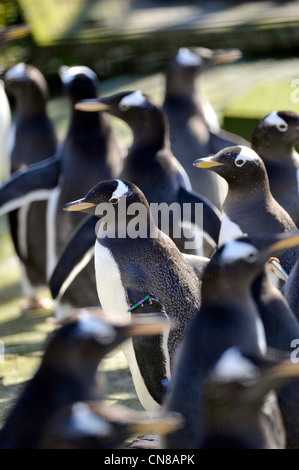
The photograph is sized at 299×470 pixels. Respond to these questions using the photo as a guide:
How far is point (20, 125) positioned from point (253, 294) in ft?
8.25

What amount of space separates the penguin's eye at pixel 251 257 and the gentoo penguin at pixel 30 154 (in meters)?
2.13

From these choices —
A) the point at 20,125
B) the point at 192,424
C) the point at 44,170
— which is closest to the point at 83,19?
the point at 20,125

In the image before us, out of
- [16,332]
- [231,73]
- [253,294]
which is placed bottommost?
[231,73]

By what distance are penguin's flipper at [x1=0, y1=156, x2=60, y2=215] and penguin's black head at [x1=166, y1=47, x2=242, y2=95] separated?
107 cm

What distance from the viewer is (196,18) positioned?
30.0 feet

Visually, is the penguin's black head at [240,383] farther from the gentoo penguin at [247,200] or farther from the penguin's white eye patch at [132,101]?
the penguin's white eye patch at [132,101]

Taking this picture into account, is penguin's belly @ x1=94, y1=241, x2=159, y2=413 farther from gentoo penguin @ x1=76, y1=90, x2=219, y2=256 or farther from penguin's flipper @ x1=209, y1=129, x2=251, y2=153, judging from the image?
penguin's flipper @ x1=209, y1=129, x2=251, y2=153

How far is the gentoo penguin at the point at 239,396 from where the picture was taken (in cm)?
178

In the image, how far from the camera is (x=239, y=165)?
3.09 m

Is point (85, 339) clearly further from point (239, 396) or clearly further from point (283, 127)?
point (283, 127)

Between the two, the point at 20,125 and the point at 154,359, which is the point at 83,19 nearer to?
the point at 20,125

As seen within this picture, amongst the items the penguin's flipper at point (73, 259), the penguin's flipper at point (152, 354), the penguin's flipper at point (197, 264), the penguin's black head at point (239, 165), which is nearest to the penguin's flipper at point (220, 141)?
the penguin's flipper at point (73, 259)

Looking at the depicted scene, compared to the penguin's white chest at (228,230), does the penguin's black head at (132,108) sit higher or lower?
higher

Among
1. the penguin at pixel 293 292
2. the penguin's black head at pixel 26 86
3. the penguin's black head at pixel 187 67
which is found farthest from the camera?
the penguin's black head at pixel 187 67
